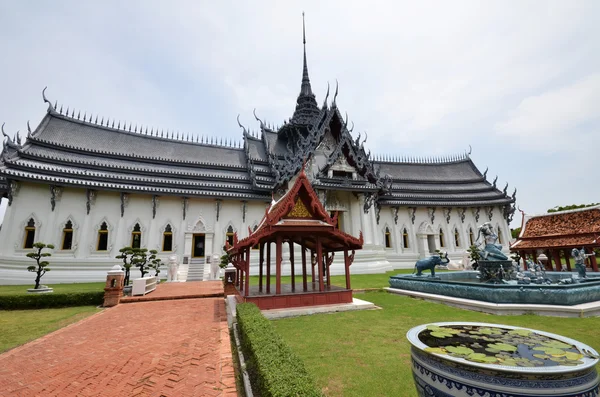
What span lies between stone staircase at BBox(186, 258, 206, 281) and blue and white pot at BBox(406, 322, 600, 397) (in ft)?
52.8

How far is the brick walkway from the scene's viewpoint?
3.68m

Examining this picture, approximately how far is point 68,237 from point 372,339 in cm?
1824

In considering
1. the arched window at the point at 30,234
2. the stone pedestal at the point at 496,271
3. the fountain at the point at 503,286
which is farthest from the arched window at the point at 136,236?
the stone pedestal at the point at 496,271

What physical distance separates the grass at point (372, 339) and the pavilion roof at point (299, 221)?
2.12 m

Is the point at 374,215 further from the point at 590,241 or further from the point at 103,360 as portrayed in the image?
the point at 103,360

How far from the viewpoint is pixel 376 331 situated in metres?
5.67

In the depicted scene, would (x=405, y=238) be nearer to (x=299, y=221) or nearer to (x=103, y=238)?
(x=299, y=221)

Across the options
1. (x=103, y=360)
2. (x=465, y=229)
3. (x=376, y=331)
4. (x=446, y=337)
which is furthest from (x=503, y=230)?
(x=103, y=360)

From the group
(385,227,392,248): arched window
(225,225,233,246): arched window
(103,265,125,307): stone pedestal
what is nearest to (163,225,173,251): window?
(225,225,233,246): arched window

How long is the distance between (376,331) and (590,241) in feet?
40.7

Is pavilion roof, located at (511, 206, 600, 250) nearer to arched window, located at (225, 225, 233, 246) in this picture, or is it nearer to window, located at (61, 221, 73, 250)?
arched window, located at (225, 225, 233, 246)

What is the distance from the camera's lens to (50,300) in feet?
30.5

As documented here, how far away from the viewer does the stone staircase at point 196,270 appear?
16.1m

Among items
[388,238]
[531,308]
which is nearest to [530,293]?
[531,308]
